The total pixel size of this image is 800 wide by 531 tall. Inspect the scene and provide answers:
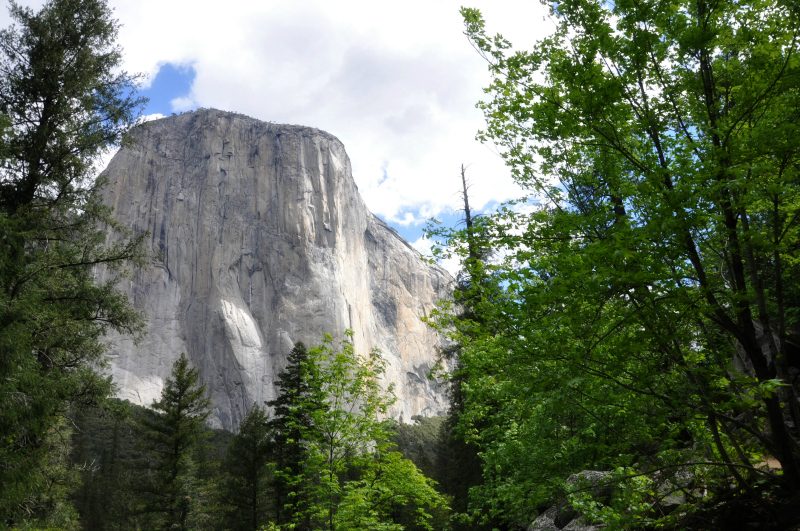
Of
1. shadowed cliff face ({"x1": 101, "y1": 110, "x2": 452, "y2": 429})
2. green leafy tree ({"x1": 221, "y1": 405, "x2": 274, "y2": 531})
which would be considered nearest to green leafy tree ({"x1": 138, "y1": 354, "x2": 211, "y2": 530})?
green leafy tree ({"x1": 221, "y1": 405, "x2": 274, "y2": 531})

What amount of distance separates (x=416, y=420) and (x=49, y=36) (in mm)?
83756

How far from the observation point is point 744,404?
11.0ft

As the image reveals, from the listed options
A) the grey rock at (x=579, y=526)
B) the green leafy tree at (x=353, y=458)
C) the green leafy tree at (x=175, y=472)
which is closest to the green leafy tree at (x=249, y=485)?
the green leafy tree at (x=175, y=472)

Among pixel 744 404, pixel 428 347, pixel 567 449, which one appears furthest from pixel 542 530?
pixel 428 347

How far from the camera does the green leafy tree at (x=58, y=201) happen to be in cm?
861

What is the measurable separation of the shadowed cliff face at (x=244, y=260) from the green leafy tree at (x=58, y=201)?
63.5 meters

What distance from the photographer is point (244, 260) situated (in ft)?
263

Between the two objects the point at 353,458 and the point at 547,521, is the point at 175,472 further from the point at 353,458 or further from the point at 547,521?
the point at 547,521

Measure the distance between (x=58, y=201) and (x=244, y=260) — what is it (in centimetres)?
7277

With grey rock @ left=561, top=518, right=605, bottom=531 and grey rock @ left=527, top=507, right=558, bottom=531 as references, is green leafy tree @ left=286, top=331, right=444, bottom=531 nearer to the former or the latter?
grey rock @ left=527, top=507, right=558, bottom=531

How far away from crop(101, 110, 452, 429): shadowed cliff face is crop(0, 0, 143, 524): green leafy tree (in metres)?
63.5

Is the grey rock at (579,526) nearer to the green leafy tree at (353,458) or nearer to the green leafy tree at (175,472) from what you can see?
the green leafy tree at (353,458)

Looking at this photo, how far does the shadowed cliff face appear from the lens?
237ft

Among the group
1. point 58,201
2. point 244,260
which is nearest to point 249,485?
point 58,201
